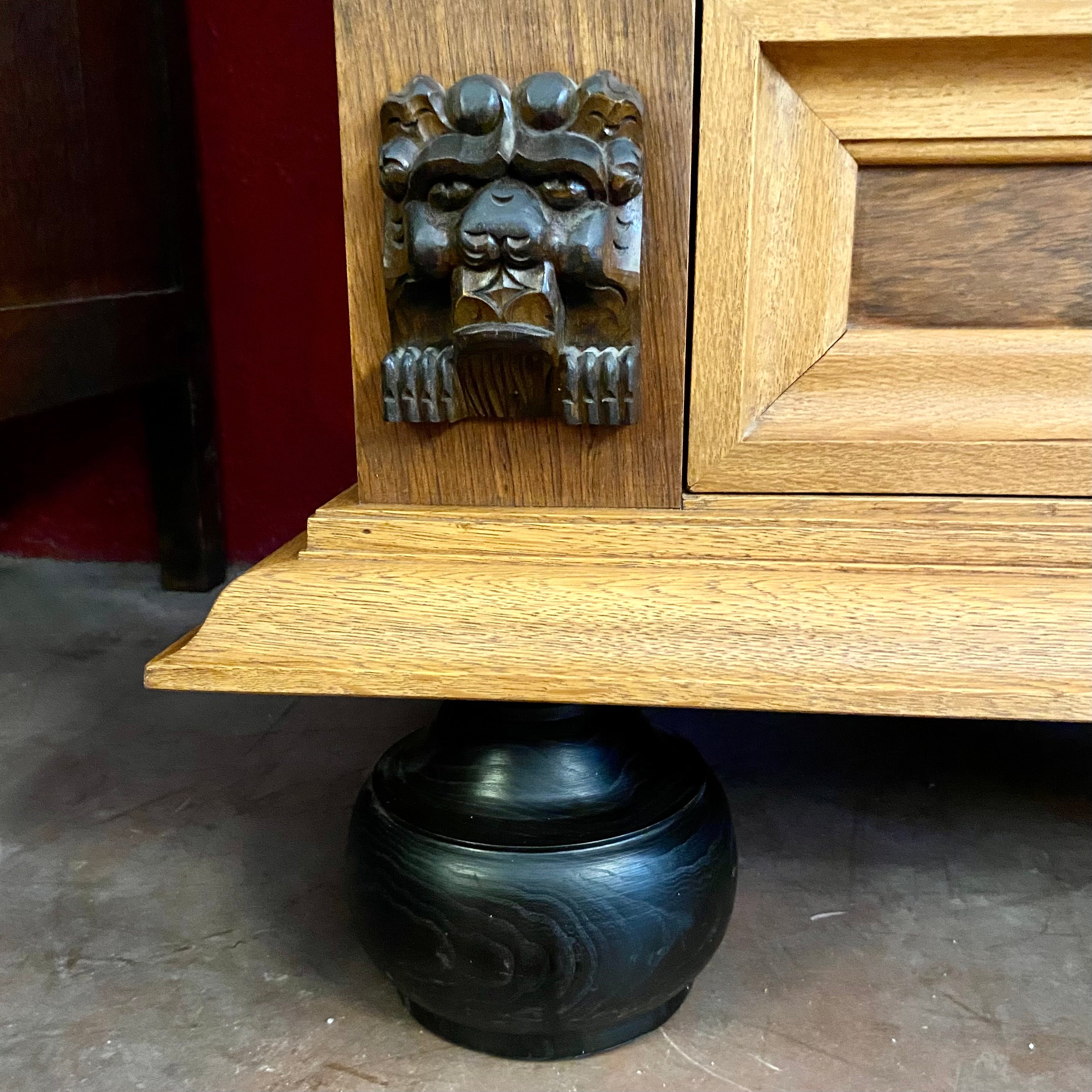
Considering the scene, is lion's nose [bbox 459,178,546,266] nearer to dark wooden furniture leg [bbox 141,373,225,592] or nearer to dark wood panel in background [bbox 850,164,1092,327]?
dark wood panel in background [bbox 850,164,1092,327]

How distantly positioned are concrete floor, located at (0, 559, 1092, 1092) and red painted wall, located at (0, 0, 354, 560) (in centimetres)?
41

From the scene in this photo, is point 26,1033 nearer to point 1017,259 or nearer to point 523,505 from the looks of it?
point 523,505

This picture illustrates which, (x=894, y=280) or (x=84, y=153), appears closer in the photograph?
(x=894, y=280)

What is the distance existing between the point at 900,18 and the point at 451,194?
30 cm

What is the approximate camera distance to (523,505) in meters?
0.76

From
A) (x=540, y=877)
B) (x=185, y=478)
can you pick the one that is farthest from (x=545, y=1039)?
(x=185, y=478)

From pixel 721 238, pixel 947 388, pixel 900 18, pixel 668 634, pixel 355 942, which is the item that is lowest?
pixel 355 942

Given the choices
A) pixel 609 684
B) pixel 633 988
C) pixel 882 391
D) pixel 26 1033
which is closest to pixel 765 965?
pixel 633 988

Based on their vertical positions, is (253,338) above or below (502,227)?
below

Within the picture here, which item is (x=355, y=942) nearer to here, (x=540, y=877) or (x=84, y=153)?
(x=540, y=877)

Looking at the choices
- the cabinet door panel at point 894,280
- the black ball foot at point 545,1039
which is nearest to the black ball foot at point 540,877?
the black ball foot at point 545,1039

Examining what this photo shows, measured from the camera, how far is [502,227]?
0.65 m

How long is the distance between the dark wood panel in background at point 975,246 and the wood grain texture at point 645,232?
14 centimetres

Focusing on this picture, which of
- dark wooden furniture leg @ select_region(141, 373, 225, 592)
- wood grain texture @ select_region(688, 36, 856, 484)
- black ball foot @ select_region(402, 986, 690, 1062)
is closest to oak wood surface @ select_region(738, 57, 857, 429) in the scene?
wood grain texture @ select_region(688, 36, 856, 484)
